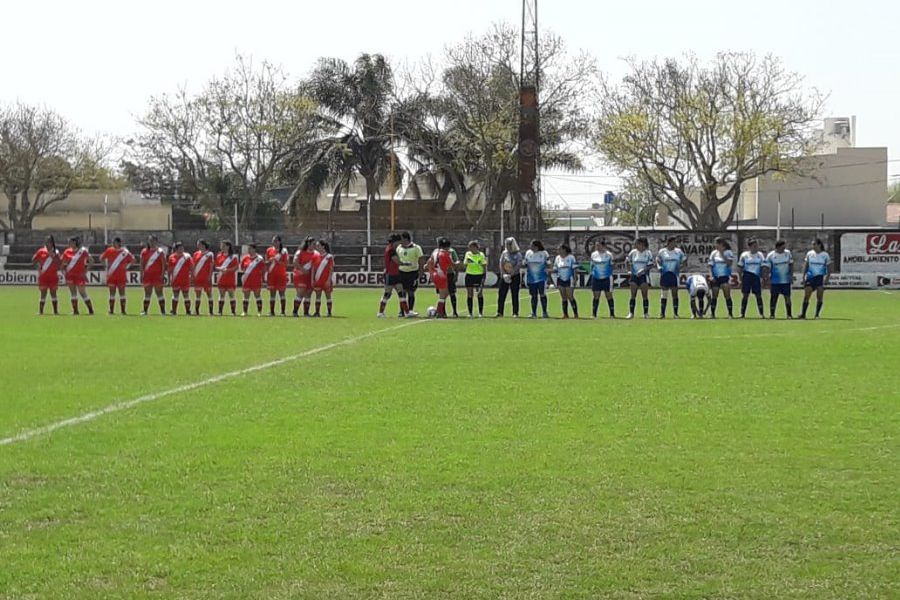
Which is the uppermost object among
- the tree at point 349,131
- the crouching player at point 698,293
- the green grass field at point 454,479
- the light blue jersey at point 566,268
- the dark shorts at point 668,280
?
the tree at point 349,131

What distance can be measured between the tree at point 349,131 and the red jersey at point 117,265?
34521 millimetres

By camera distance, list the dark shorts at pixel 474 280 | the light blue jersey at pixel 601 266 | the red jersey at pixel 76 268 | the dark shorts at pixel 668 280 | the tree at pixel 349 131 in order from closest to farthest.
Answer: the dark shorts at pixel 474 280 < the light blue jersey at pixel 601 266 < the dark shorts at pixel 668 280 < the red jersey at pixel 76 268 < the tree at pixel 349 131

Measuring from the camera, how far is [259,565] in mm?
6102

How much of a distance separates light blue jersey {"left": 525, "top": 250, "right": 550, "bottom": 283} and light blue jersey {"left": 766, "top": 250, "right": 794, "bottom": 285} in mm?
5158

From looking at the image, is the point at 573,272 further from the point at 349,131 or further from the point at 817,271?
the point at 349,131

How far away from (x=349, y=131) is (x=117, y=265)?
37.8m

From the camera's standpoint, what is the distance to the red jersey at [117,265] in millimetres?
29438

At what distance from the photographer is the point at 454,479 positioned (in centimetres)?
816

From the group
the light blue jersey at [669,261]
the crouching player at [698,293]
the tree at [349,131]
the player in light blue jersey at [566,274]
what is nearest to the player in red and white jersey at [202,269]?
the player in light blue jersey at [566,274]

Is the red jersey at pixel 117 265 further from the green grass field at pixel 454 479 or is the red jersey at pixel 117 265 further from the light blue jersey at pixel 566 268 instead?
the green grass field at pixel 454 479

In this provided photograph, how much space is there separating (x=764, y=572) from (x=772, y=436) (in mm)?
4077

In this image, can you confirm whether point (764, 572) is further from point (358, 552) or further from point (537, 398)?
point (537, 398)

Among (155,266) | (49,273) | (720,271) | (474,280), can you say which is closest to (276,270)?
(155,266)

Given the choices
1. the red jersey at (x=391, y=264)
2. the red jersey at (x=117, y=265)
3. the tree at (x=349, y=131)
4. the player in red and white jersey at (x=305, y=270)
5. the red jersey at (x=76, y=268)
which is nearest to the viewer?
the red jersey at (x=391, y=264)
